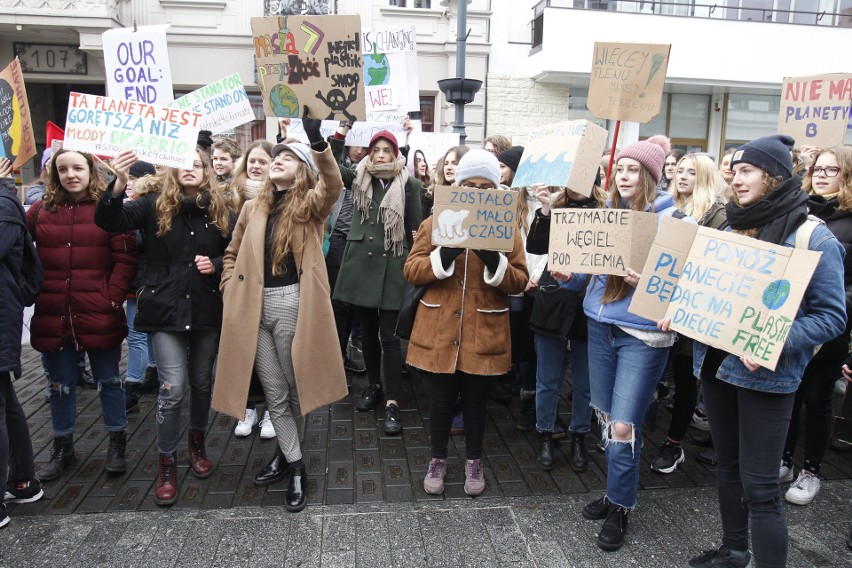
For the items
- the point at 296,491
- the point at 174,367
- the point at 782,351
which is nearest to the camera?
the point at 782,351

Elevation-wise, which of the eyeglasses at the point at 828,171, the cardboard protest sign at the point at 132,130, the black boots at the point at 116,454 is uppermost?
the cardboard protest sign at the point at 132,130

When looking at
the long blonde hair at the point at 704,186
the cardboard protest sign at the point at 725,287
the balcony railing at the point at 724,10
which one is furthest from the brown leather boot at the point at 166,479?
the balcony railing at the point at 724,10

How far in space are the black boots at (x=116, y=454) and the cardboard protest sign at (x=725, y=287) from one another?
131 inches

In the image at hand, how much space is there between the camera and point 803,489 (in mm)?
3822

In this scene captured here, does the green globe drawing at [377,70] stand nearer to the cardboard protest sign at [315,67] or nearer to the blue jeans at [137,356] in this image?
the cardboard protest sign at [315,67]

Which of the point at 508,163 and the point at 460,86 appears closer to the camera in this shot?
the point at 508,163

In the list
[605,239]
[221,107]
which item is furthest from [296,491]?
[221,107]

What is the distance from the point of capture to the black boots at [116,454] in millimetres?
4012

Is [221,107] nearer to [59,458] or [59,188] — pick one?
[59,188]

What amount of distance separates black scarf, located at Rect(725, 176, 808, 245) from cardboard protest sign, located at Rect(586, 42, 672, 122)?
4.38 feet

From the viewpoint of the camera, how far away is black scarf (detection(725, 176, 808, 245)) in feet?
8.75

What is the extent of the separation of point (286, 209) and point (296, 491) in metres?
1.68

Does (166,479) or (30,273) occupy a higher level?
(30,273)

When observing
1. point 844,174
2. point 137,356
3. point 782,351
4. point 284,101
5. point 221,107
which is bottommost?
point 137,356
